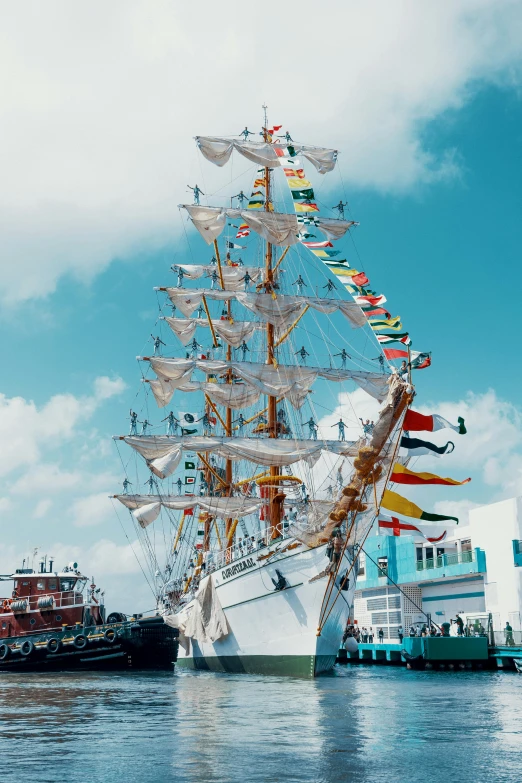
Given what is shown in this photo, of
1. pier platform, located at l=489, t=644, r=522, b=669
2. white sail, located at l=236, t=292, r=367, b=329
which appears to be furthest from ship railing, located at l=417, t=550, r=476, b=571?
white sail, located at l=236, t=292, r=367, b=329

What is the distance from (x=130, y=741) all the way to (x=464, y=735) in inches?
270

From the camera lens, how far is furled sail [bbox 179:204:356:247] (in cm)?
4344

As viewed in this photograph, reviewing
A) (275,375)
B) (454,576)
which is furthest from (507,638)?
(275,375)

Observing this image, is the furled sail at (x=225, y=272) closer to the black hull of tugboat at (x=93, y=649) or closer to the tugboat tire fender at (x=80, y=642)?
the black hull of tugboat at (x=93, y=649)

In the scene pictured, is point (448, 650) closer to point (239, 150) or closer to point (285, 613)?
point (285, 613)

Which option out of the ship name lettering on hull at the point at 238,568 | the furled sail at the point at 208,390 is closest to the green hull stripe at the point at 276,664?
the ship name lettering on hull at the point at 238,568

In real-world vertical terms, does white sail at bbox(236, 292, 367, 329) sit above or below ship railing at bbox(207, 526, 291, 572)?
above

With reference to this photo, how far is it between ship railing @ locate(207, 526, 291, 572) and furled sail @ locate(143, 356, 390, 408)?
803cm

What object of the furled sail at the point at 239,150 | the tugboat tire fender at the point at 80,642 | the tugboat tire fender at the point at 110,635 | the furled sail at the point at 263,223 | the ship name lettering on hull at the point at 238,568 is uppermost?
the furled sail at the point at 239,150

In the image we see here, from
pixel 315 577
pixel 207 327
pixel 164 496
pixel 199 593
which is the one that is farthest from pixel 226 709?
pixel 207 327

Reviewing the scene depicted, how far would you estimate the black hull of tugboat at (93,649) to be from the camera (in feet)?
135

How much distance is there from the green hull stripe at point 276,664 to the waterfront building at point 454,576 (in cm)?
732

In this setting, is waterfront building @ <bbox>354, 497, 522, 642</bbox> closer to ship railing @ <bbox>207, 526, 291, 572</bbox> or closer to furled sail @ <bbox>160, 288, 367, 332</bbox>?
ship railing @ <bbox>207, 526, 291, 572</bbox>

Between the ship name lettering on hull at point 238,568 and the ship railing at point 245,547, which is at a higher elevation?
the ship railing at point 245,547
